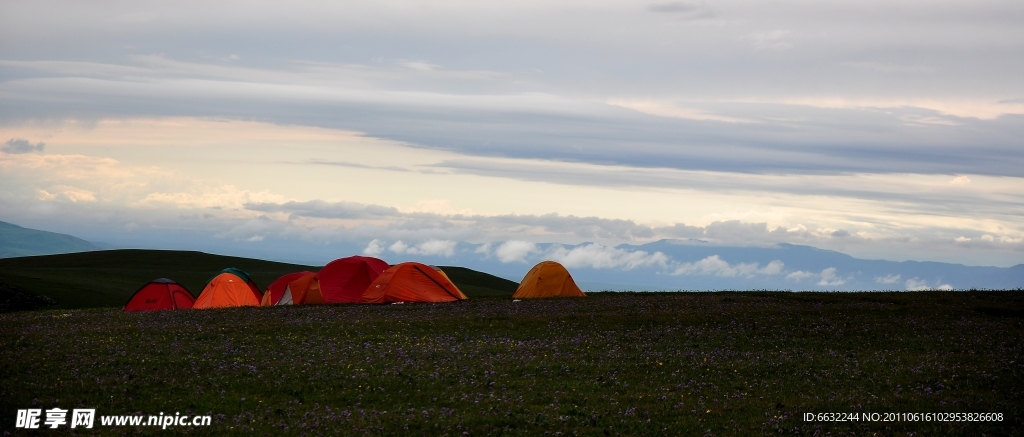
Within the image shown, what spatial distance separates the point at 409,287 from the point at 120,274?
64.0 meters

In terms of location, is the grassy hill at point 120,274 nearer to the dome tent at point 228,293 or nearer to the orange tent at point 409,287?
the orange tent at point 409,287

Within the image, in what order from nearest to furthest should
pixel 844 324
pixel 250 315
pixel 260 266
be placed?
pixel 844 324 < pixel 250 315 < pixel 260 266

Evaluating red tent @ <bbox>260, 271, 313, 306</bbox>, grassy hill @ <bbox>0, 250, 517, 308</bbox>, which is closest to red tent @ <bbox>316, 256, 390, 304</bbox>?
red tent @ <bbox>260, 271, 313, 306</bbox>

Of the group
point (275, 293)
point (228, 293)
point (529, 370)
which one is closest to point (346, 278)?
point (275, 293)

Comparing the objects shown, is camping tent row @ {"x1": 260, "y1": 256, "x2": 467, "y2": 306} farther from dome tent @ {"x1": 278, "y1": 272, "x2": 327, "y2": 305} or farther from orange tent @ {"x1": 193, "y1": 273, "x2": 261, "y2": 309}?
orange tent @ {"x1": 193, "y1": 273, "x2": 261, "y2": 309}

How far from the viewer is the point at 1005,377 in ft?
78.4

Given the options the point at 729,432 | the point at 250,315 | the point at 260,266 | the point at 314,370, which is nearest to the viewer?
the point at 729,432

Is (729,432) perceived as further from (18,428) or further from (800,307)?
(800,307)

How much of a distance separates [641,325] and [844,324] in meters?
9.42

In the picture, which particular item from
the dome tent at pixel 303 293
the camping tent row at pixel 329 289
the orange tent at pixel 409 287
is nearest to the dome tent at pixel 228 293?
the camping tent row at pixel 329 289

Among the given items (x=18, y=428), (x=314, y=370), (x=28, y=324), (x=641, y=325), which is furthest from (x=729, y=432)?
(x=28, y=324)

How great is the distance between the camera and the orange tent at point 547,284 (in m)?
55.8

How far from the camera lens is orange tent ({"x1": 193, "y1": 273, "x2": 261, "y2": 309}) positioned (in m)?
52.1

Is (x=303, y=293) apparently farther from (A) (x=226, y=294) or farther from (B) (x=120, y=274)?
(B) (x=120, y=274)
